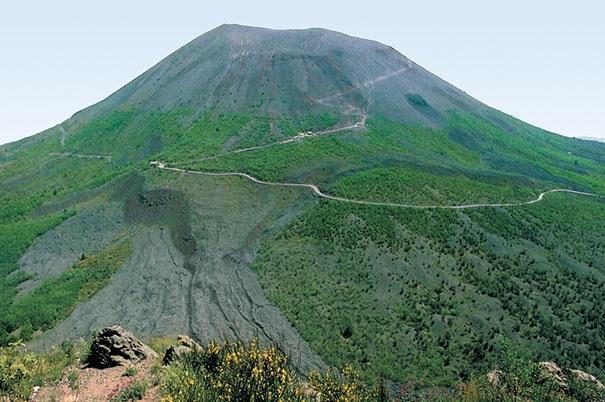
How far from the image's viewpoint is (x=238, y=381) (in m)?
17.1

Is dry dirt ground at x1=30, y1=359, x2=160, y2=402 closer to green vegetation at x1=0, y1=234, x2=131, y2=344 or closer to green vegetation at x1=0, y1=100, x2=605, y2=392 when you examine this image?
green vegetation at x1=0, y1=100, x2=605, y2=392

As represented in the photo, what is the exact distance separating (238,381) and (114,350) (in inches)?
416

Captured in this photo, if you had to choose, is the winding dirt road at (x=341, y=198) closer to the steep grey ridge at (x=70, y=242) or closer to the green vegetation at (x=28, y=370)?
the steep grey ridge at (x=70, y=242)

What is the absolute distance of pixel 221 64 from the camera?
121 metres

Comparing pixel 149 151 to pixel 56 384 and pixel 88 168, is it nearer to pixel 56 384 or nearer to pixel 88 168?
pixel 88 168

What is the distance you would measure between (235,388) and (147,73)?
143033 millimetres

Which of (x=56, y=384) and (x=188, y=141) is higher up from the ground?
(x=188, y=141)

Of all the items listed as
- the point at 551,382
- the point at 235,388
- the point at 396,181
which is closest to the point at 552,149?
the point at 396,181

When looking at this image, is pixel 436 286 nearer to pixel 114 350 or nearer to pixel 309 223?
pixel 309 223

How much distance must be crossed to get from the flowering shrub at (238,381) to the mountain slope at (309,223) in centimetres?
2185

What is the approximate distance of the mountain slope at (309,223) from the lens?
4503 cm

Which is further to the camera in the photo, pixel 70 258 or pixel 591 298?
pixel 70 258

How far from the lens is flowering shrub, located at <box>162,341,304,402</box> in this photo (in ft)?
54.4

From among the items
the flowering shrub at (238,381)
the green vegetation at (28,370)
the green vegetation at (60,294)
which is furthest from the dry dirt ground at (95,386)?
the green vegetation at (60,294)
